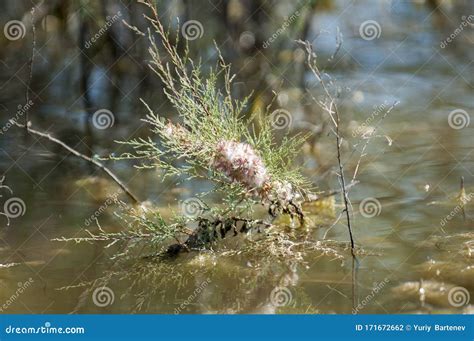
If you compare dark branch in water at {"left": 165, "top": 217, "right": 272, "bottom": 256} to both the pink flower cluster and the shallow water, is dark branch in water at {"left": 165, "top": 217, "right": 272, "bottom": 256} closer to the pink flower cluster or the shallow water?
the shallow water

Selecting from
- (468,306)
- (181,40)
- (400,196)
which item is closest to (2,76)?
(181,40)

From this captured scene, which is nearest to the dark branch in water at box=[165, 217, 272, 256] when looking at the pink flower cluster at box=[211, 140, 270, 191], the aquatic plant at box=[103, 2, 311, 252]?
the aquatic plant at box=[103, 2, 311, 252]

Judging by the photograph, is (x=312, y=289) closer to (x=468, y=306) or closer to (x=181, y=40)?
(x=468, y=306)

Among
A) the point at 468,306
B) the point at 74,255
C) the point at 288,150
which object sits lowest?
the point at 74,255

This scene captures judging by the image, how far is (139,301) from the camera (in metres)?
3.88

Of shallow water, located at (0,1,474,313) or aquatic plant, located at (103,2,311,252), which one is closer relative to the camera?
shallow water, located at (0,1,474,313)

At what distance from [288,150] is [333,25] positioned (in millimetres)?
3663

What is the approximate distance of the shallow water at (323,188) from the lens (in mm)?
3850

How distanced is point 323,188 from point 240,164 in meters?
1.14

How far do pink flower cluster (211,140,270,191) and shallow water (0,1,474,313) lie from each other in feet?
1.20

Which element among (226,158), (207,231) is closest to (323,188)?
(207,231)

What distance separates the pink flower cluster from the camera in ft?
13.4

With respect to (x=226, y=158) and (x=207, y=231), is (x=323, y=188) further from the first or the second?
(x=226, y=158)

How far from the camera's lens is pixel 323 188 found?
16.8 feet
